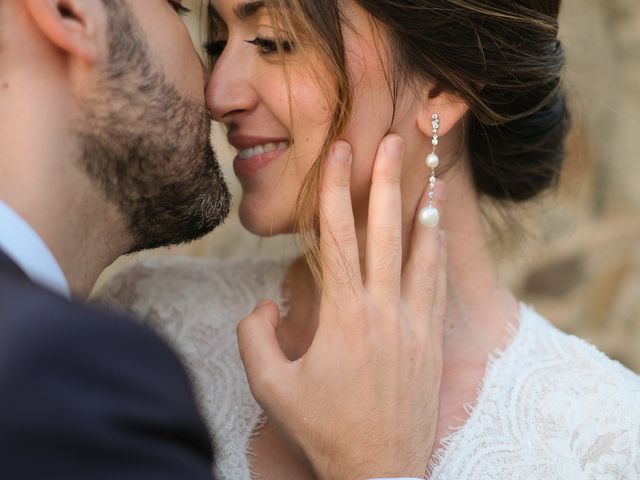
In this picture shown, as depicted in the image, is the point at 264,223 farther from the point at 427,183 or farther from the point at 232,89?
the point at 427,183

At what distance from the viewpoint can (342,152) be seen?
6.67 feet

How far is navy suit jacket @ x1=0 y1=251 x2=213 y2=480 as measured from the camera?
105 cm

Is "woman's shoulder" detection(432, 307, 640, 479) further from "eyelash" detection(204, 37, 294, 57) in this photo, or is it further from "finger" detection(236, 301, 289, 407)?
"eyelash" detection(204, 37, 294, 57)

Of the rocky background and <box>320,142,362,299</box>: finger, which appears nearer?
<box>320,142,362,299</box>: finger

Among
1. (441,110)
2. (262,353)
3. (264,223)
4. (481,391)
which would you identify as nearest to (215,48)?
(264,223)

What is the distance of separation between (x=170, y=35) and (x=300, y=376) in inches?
31.6

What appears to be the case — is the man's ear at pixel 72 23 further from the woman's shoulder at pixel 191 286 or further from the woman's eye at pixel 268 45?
the woman's shoulder at pixel 191 286

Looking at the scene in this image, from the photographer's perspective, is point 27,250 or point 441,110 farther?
point 441,110

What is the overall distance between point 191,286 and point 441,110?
2.83ft

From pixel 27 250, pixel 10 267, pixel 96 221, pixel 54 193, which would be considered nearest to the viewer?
pixel 10 267

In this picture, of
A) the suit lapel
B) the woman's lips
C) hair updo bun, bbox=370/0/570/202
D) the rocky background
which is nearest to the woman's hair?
hair updo bun, bbox=370/0/570/202

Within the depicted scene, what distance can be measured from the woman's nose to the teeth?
0.36 ft

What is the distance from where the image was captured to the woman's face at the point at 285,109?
2.01 meters

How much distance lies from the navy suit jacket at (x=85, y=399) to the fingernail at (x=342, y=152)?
2.96 feet
